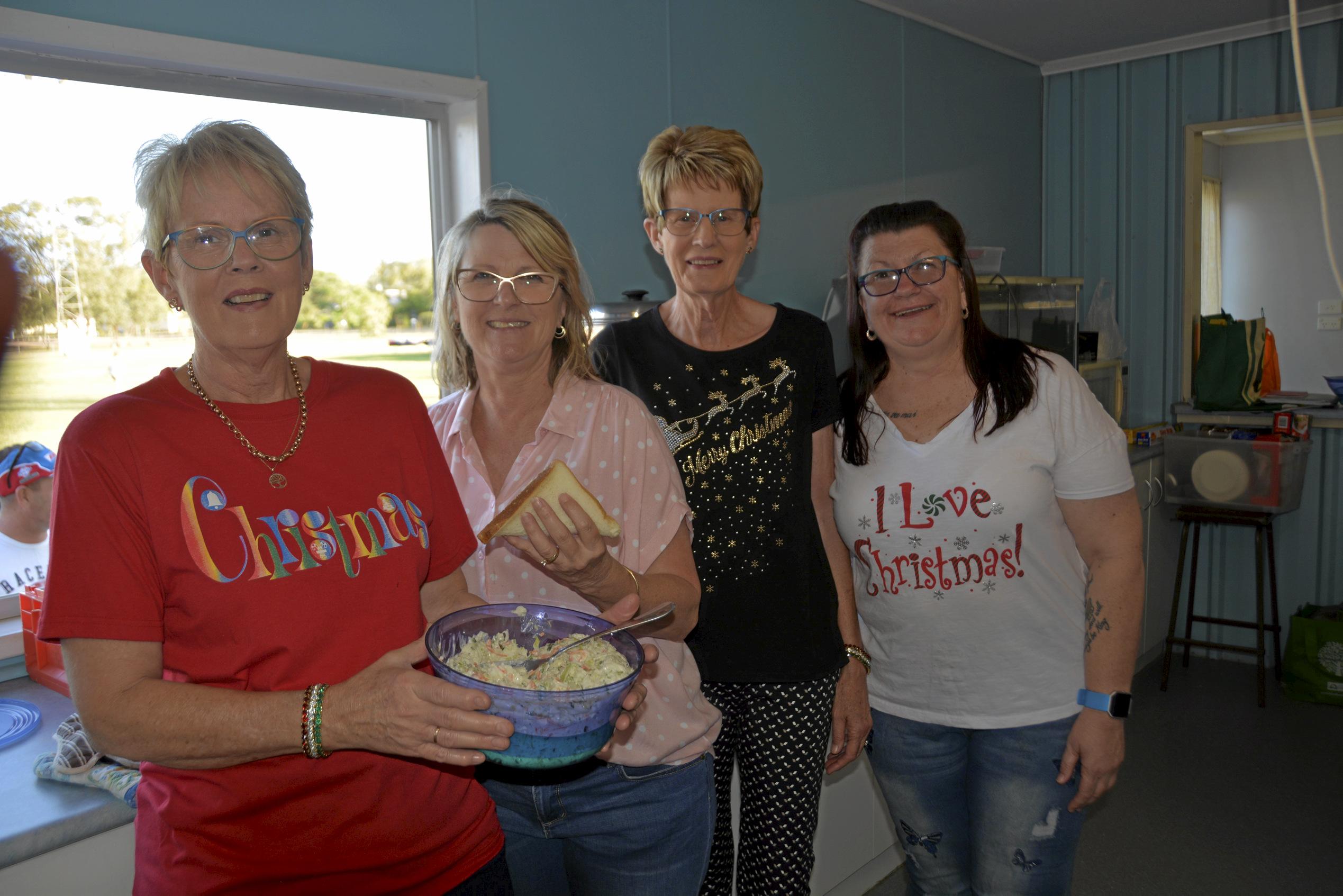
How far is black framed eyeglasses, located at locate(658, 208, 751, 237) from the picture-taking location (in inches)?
69.9

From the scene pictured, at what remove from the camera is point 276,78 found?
195 cm

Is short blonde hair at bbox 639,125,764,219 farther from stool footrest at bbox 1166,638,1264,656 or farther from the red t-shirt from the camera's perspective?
stool footrest at bbox 1166,638,1264,656

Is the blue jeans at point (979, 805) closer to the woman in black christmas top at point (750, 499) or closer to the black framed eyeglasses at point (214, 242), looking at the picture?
the woman in black christmas top at point (750, 499)

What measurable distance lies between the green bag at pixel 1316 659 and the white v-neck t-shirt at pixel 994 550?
306cm

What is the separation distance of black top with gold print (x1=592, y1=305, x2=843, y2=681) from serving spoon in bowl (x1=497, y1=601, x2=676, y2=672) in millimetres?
475

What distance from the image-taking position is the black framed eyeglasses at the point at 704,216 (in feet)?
5.82

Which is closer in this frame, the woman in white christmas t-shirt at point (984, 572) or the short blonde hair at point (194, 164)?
the short blonde hair at point (194, 164)

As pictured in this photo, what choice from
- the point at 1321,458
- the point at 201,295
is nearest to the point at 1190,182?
the point at 1321,458

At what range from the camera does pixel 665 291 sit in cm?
282

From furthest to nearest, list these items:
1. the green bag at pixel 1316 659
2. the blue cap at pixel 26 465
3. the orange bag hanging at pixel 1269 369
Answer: the orange bag hanging at pixel 1269 369 < the green bag at pixel 1316 659 < the blue cap at pixel 26 465

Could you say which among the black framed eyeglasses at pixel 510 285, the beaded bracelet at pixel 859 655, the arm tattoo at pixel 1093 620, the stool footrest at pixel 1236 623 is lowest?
the stool footrest at pixel 1236 623

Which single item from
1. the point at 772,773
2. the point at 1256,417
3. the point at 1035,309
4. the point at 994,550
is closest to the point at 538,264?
the point at 994,550

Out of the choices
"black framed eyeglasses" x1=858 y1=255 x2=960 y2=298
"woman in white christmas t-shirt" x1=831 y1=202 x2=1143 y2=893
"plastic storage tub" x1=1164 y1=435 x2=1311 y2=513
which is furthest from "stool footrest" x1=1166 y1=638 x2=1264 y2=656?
"black framed eyeglasses" x1=858 y1=255 x2=960 y2=298

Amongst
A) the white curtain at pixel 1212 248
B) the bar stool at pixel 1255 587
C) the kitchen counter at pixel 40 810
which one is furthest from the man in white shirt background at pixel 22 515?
the white curtain at pixel 1212 248
